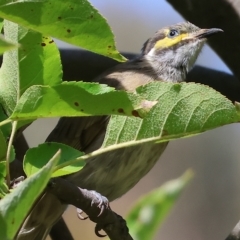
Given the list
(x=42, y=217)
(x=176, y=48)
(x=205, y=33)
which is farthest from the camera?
(x=176, y=48)

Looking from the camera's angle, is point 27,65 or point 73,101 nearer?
point 73,101

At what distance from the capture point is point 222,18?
1917 mm

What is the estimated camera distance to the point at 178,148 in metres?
4.32

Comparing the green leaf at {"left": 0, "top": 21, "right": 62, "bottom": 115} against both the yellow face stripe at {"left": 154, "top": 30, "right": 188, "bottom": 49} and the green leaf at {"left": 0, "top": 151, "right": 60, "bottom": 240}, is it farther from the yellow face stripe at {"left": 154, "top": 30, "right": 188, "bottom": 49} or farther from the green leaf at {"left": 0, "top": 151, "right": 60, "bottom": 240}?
the yellow face stripe at {"left": 154, "top": 30, "right": 188, "bottom": 49}

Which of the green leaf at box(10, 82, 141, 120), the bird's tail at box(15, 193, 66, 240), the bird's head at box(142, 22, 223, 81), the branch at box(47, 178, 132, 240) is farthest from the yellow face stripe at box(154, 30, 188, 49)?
the green leaf at box(10, 82, 141, 120)

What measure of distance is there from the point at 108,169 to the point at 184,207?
2326mm

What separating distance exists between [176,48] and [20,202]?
191cm

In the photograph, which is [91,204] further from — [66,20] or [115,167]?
[115,167]

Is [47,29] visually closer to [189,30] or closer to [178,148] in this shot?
[189,30]

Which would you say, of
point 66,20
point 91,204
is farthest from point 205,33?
point 66,20

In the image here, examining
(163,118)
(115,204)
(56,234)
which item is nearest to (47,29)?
(163,118)

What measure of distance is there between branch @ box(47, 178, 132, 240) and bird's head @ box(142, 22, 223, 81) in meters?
1.03

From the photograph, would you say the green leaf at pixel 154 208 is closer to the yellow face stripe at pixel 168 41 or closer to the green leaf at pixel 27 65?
the green leaf at pixel 27 65

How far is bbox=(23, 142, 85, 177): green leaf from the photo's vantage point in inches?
31.5
